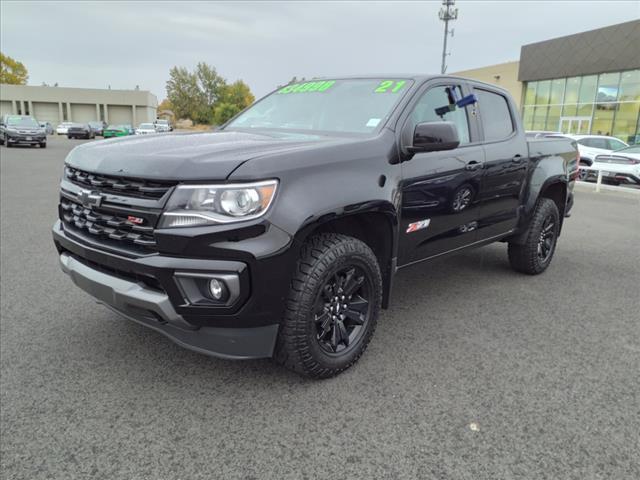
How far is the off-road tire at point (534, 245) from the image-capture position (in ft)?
16.2

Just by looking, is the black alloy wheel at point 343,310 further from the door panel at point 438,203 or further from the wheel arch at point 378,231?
the door panel at point 438,203

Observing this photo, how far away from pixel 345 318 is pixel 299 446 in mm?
854

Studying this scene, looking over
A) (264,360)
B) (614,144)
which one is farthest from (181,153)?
(614,144)

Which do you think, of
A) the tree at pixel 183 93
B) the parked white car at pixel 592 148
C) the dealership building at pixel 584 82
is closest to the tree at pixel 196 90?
the tree at pixel 183 93

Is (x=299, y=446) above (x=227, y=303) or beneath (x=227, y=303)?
beneath

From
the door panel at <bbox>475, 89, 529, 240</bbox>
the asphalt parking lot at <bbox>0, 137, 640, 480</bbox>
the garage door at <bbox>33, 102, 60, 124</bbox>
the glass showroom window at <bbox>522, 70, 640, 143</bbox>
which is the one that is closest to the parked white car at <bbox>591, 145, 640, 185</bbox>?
the asphalt parking lot at <bbox>0, 137, 640, 480</bbox>

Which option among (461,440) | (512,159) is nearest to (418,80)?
(512,159)

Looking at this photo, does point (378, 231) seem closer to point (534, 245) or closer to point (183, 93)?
point (534, 245)

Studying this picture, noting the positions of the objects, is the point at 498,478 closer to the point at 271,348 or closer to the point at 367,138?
the point at 271,348

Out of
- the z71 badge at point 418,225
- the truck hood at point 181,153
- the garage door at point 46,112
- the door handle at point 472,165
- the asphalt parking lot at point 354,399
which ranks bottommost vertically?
the asphalt parking lot at point 354,399

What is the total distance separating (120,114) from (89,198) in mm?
79055

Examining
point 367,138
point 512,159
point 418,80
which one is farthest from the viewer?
point 512,159

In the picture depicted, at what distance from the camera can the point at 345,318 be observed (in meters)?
3.03

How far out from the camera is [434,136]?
3.10 m
